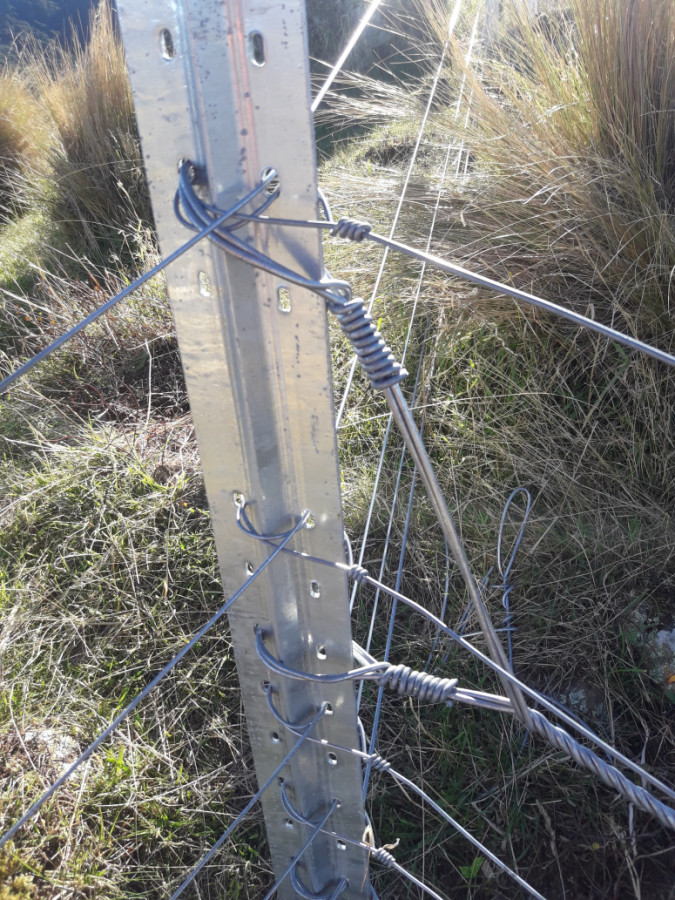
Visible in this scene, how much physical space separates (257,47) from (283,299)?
190 millimetres

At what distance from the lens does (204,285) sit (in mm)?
580

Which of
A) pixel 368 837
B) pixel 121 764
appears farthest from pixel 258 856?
pixel 368 837

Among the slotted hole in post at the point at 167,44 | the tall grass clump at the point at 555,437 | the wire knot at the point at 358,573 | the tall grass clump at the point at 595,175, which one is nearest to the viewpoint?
the slotted hole in post at the point at 167,44

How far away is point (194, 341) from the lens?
610 millimetres

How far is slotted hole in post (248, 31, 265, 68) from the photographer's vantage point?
508 mm

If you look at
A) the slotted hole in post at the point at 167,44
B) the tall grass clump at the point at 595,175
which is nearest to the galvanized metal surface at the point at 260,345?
the slotted hole in post at the point at 167,44

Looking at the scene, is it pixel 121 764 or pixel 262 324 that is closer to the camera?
pixel 262 324

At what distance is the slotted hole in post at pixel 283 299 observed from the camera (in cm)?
60

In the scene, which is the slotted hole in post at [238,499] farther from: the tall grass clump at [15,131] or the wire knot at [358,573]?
the tall grass clump at [15,131]

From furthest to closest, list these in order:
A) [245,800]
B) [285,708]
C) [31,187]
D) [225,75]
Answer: [31,187] → [245,800] → [285,708] → [225,75]

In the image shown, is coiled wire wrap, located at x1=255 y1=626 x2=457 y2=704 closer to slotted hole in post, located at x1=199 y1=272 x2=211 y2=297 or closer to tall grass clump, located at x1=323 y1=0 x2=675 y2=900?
slotted hole in post, located at x1=199 y1=272 x2=211 y2=297

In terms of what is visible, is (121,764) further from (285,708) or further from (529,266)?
(529,266)

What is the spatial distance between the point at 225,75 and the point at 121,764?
1277 millimetres

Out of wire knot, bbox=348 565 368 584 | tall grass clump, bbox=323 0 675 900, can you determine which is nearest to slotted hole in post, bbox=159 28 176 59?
wire knot, bbox=348 565 368 584
